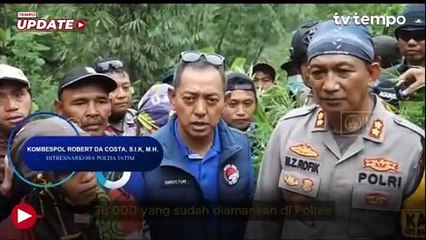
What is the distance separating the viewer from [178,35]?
13.6ft

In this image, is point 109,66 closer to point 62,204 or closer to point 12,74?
point 12,74

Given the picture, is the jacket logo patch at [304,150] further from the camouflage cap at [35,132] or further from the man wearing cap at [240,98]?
the camouflage cap at [35,132]

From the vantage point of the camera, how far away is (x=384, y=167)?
4117mm

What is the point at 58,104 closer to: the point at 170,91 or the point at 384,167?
the point at 170,91

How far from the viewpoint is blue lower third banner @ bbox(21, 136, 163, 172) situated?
4117 millimetres

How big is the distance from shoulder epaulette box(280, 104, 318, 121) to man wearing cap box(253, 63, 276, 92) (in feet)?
0.63

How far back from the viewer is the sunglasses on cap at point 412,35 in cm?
412

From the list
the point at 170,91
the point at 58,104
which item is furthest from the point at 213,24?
the point at 58,104

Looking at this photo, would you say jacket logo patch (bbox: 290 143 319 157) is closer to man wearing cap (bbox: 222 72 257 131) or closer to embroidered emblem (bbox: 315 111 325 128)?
embroidered emblem (bbox: 315 111 325 128)

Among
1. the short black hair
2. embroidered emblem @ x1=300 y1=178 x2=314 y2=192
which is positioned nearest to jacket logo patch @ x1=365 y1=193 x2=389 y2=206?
embroidered emblem @ x1=300 y1=178 x2=314 y2=192

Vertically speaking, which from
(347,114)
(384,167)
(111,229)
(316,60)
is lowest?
(111,229)

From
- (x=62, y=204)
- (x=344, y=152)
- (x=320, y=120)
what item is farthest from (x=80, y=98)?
(x=344, y=152)

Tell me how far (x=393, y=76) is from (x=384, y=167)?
0.51 metres

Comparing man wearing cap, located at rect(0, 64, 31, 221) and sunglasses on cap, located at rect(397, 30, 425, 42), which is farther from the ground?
sunglasses on cap, located at rect(397, 30, 425, 42)
